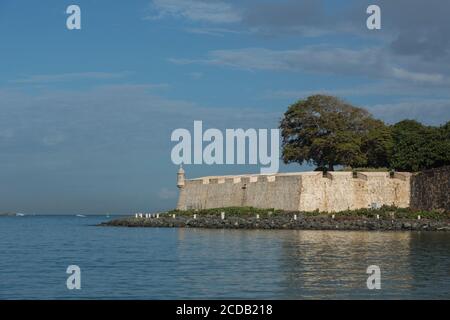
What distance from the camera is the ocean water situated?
18.8 metres

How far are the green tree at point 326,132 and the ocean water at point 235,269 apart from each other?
65.2 feet

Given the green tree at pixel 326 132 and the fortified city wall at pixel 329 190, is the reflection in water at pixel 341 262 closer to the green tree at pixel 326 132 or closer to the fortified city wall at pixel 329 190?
the fortified city wall at pixel 329 190

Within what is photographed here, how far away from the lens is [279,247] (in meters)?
31.8

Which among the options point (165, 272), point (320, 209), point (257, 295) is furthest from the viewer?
point (320, 209)

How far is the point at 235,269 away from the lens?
23.6 metres

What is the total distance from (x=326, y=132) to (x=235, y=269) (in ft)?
117

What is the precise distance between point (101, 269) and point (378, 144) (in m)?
36.8

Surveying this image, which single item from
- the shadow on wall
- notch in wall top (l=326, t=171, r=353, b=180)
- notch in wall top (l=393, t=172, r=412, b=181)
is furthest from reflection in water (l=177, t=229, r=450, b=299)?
notch in wall top (l=393, t=172, r=412, b=181)

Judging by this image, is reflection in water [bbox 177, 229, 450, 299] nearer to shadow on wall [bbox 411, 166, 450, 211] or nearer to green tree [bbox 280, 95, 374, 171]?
shadow on wall [bbox 411, 166, 450, 211]

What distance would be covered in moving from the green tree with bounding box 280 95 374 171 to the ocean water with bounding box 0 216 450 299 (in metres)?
19.9

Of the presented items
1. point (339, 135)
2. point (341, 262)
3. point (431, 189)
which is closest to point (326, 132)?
point (339, 135)

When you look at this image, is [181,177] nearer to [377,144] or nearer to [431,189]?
[377,144]
